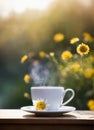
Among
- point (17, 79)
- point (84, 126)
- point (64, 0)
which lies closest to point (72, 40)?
point (64, 0)

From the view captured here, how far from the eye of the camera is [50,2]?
5.20 ft

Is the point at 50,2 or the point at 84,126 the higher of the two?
Answer: the point at 50,2

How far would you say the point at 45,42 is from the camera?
1.58 metres

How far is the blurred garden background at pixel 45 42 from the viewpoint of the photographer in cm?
156

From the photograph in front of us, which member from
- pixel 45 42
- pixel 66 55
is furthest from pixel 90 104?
pixel 45 42

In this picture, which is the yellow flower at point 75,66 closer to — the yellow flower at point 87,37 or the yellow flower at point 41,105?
the yellow flower at point 87,37

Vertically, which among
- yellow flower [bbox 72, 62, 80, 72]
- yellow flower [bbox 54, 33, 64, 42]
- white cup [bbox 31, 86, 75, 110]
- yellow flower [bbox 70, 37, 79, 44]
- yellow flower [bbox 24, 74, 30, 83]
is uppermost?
yellow flower [bbox 54, 33, 64, 42]

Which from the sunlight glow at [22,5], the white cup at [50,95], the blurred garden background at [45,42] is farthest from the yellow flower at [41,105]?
the sunlight glow at [22,5]

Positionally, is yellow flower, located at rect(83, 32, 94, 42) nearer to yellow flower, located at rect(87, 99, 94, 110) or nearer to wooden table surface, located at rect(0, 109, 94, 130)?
yellow flower, located at rect(87, 99, 94, 110)

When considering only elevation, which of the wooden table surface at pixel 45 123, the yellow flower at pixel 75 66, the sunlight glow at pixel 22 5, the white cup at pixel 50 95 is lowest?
the wooden table surface at pixel 45 123

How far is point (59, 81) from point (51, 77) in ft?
0.14

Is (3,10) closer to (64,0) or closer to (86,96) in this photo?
(64,0)

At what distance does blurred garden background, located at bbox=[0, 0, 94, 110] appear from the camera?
5.13ft

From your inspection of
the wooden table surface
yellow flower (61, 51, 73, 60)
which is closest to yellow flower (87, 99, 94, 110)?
yellow flower (61, 51, 73, 60)
